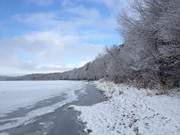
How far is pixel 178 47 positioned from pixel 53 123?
9.23 m

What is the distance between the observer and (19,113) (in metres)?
21.2

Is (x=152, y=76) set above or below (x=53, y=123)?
above

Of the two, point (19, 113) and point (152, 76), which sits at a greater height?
point (152, 76)

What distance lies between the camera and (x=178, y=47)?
19422mm

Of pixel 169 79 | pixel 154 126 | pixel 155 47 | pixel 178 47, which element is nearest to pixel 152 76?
pixel 169 79

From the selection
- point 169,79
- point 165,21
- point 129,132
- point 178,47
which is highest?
point 165,21

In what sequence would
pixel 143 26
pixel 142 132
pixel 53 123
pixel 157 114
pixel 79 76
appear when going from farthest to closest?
pixel 79 76 → pixel 143 26 → pixel 53 123 → pixel 157 114 → pixel 142 132

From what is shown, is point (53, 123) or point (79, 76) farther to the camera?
point (79, 76)

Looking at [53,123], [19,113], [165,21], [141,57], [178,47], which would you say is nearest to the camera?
[53,123]

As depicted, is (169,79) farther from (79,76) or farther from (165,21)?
(79,76)

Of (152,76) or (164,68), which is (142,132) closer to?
(164,68)

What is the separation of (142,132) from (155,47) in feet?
43.4

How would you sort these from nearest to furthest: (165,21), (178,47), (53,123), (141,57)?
1. (53,123)
2. (165,21)
3. (178,47)
4. (141,57)

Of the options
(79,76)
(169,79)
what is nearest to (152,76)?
(169,79)
